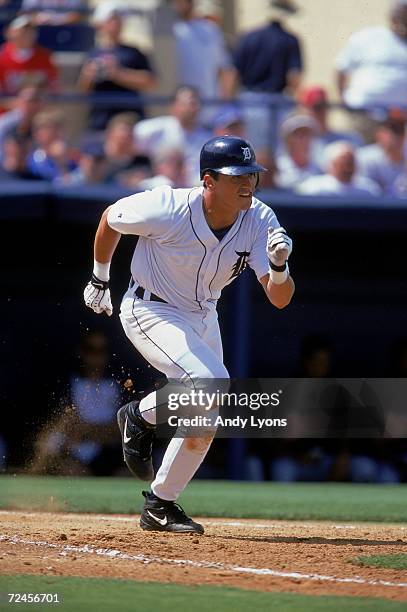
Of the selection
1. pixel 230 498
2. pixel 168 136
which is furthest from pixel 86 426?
pixel 168 136

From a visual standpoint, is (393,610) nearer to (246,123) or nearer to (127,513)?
(127,513)

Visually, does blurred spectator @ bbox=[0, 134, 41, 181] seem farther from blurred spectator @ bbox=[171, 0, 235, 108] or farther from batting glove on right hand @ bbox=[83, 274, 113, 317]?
batting glove on right hand @ bbox=[83, 274, 113, 317]

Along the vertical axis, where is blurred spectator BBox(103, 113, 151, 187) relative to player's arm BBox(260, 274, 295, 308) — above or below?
above

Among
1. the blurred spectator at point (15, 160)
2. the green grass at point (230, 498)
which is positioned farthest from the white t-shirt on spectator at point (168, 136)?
the green grass at point (230, 498)

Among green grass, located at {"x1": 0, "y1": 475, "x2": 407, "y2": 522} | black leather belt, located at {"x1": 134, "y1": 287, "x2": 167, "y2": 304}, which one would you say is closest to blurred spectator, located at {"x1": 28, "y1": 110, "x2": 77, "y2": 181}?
green grass, located at {"x1": 0, "y1": 475, "x2": 407, "y2": 522}

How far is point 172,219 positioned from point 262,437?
361 centimetres

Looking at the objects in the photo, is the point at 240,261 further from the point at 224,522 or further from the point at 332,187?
the point at 332,187

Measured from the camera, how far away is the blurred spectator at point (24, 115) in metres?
9.05

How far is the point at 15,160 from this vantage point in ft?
28.8

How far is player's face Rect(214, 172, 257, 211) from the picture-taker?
4953 millimetres

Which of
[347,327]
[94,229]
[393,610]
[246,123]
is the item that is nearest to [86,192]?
[94,229]

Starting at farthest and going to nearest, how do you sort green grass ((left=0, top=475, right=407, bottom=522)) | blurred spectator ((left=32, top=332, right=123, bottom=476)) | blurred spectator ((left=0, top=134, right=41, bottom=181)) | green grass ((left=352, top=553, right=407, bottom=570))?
blurred spectator ((left=0, top=134, right=41, bottom=181))
blurred spectator ((left=32, top=332, right=123, bottom=476))
green grass ((left=0, top=475, right=407, bottom=522))
green grass ((left=352, top=553, right=407, bottom=570))

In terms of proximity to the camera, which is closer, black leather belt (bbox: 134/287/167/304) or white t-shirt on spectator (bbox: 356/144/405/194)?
black leather belt (bbox: 134/287/167/304)

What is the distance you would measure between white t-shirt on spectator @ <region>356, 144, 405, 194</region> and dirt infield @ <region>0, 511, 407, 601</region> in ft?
11.9
